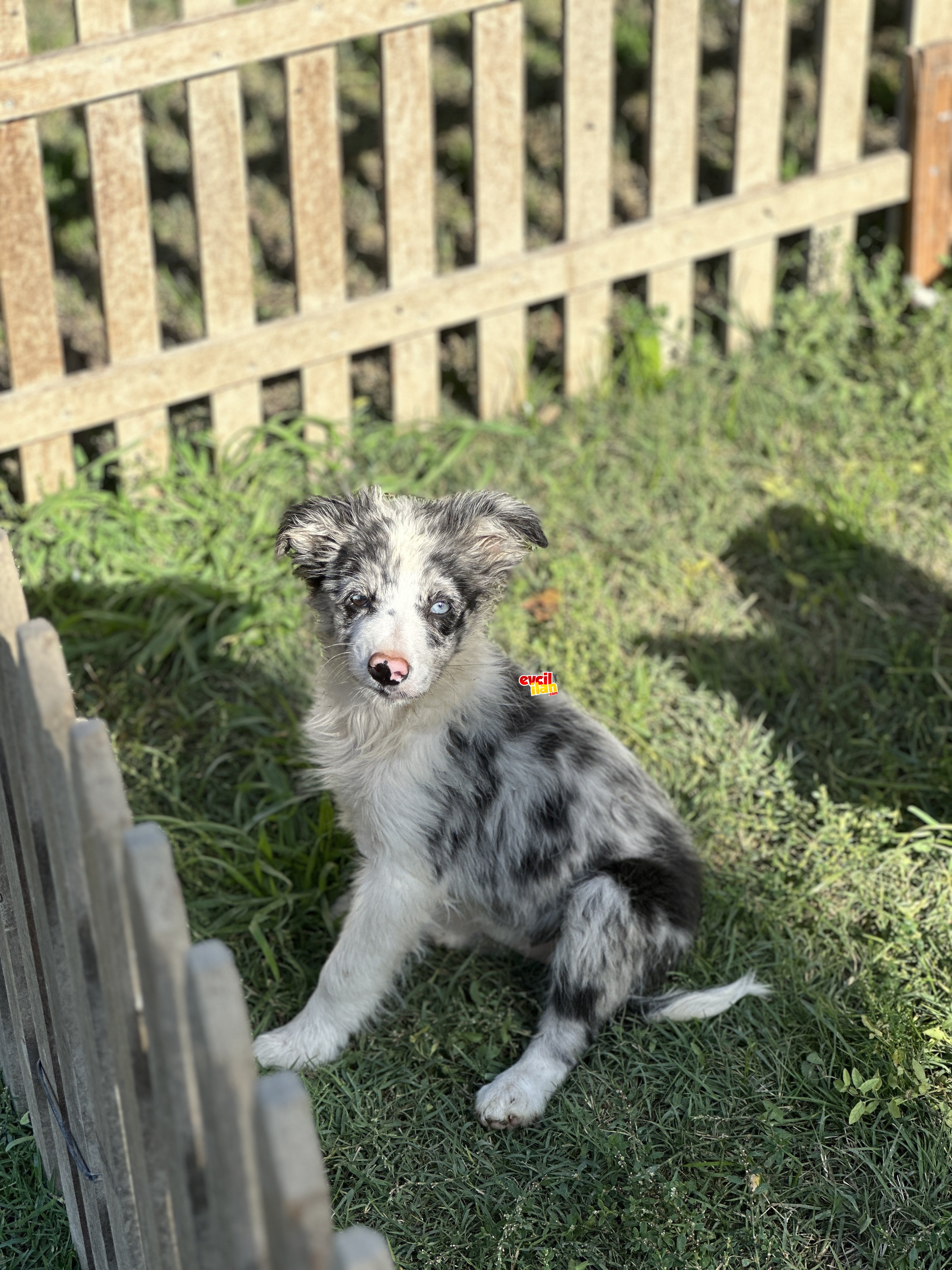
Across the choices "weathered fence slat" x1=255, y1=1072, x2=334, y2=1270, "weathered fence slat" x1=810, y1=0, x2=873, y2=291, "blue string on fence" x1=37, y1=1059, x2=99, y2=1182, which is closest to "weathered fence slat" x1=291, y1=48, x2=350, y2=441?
"weathered fence slat" x1=810, y1=0, x2=873, y2=291

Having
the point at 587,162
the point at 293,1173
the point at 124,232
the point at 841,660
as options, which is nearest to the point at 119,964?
the point at 293,1173

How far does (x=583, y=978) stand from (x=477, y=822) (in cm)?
47

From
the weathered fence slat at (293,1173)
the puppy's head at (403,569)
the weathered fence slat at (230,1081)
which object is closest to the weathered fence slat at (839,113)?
the puppy's head at (403,569)

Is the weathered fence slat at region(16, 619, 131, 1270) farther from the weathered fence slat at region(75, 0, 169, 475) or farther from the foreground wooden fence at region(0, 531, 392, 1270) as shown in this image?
the weathered fence slat at region(75, 0, 169, 475)

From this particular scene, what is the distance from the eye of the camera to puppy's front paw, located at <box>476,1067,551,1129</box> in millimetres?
3396

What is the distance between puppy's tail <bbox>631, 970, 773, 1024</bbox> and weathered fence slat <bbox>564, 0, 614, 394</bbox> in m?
3.19

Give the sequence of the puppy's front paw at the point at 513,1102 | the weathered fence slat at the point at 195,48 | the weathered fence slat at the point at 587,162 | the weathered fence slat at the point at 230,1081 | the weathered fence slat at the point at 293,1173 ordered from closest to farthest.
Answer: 1. the weathered fence slat at the point at 293,1173
2. the weathered fence slat at the point at 230,1081
3. the puppy's front paw at the point at 513,1102
4. the weathered fence slat at the point at 195,48
5. the weathered fence slat at the point at 587,162

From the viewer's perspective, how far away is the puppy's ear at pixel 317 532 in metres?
3.48

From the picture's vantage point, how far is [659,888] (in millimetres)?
3594

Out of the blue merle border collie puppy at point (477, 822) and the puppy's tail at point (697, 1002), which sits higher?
the blue merle border collie puppy at point (477, 822)

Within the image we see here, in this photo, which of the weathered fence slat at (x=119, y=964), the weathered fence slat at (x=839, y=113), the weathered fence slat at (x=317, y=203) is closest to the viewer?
the weathered fence slat at (x=119, y=964)

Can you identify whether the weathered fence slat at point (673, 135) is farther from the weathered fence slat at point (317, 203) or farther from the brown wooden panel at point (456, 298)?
the weathered fence slat at point (317, 203)

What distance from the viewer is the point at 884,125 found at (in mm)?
7578

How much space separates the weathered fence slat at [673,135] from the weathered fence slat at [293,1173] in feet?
16.2
